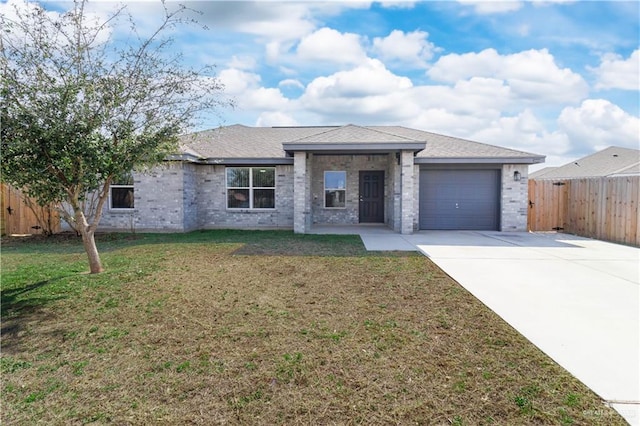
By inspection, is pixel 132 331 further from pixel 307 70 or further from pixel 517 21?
pixel 307 70

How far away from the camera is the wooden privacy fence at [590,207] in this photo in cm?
1066

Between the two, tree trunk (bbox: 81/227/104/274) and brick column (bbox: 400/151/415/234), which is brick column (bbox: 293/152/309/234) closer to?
brick column (bbox: 400/151/415/234)

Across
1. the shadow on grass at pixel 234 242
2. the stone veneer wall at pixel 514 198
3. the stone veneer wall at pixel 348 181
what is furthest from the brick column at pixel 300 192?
the stone veneer wall at pixel 514 198

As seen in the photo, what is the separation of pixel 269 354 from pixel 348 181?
12868 millimetres

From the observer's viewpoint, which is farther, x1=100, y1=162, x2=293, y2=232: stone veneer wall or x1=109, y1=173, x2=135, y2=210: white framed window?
x1=109, y1=173, x2=135, y2=210: white framed window

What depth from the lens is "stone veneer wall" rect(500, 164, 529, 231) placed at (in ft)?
45.0

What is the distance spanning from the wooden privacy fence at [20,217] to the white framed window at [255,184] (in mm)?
6409

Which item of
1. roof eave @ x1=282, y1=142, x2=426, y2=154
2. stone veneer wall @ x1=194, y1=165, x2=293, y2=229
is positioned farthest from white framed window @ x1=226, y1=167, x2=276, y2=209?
roof eave @ x1=282, y1=142, x2=426, y2=154

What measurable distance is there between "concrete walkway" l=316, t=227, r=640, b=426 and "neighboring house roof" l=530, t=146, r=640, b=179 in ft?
32.3

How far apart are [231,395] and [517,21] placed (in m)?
10.6

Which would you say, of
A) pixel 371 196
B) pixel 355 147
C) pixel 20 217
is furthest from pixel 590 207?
pixel 20 217

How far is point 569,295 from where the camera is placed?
552cm

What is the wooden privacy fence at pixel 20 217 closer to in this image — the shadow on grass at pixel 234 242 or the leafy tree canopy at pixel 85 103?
the shadow on grass at pixel 234 242

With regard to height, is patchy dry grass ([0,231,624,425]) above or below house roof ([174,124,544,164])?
below
